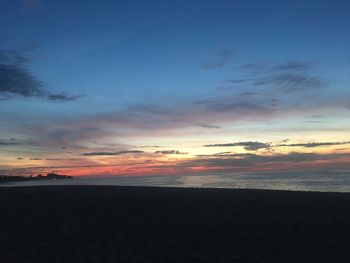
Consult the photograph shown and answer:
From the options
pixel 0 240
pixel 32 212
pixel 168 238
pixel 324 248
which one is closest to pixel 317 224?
pixel 324 248

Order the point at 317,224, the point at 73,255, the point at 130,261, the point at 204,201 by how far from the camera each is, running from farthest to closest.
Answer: the point at 204,201
the point at 317,224
the point at 73,255
the point at 130,261

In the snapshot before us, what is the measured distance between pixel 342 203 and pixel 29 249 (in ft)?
64.2

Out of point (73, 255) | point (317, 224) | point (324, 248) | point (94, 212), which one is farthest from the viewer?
point (94, 212)

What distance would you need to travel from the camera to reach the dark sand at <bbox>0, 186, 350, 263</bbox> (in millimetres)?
12867

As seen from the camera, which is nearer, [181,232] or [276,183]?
[181,232]

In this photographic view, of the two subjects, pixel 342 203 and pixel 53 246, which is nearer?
pixel 53 246

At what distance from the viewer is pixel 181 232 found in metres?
16.9

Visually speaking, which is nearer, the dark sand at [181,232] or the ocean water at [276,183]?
the dark sand at [181,232]

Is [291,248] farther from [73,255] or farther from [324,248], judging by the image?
[73,255]

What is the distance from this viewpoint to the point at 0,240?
1539 cm

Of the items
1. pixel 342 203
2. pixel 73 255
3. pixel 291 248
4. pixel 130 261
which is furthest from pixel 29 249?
pixel 342 203

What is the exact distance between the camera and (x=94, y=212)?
961 inches

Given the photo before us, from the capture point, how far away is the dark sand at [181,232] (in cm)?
1287

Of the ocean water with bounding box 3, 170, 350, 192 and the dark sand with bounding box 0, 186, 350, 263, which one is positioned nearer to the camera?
the dark sand with bounding box 0, 186, 350, 263
